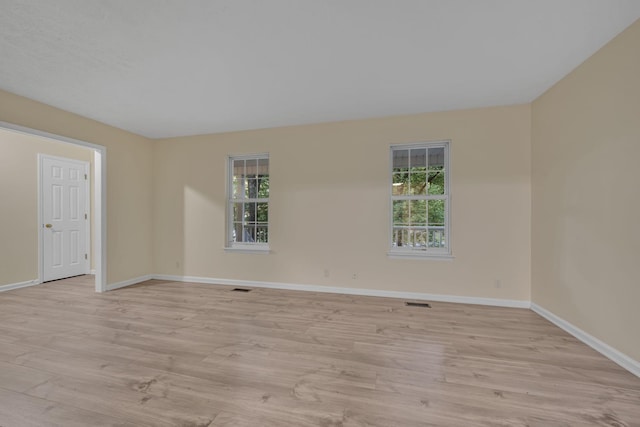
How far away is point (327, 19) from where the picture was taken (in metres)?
1.97

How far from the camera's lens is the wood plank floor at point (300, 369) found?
1.60 metres

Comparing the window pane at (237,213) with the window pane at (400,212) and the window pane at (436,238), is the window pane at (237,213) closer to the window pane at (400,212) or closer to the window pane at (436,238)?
the window pane at (400,212)

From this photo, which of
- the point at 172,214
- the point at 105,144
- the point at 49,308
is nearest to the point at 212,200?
the point at 172,214

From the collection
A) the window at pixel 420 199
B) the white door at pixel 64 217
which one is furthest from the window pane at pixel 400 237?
the white door at pixel 64 217

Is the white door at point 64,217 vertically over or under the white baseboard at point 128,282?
over

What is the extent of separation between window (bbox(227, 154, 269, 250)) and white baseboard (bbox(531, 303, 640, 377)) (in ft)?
12.7

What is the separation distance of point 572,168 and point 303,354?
320 centimetres

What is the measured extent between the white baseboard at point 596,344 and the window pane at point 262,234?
3.91 meters

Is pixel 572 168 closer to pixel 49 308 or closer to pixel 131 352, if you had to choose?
pixel 131 352

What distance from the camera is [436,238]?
12.7 ft

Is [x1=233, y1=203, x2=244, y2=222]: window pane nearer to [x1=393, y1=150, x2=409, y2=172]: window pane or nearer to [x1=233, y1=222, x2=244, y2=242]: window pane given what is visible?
[x1=233, y1=222, x2=244, y2=242]: window pane

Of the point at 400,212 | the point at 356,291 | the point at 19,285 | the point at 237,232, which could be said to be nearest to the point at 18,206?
the point at 19,285

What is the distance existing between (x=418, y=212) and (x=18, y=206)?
250 inches

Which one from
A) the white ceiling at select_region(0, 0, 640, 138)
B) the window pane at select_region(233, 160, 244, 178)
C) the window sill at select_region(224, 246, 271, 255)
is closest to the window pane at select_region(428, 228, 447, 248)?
the white ceiling at select_region(0, 0, 640, 138)
